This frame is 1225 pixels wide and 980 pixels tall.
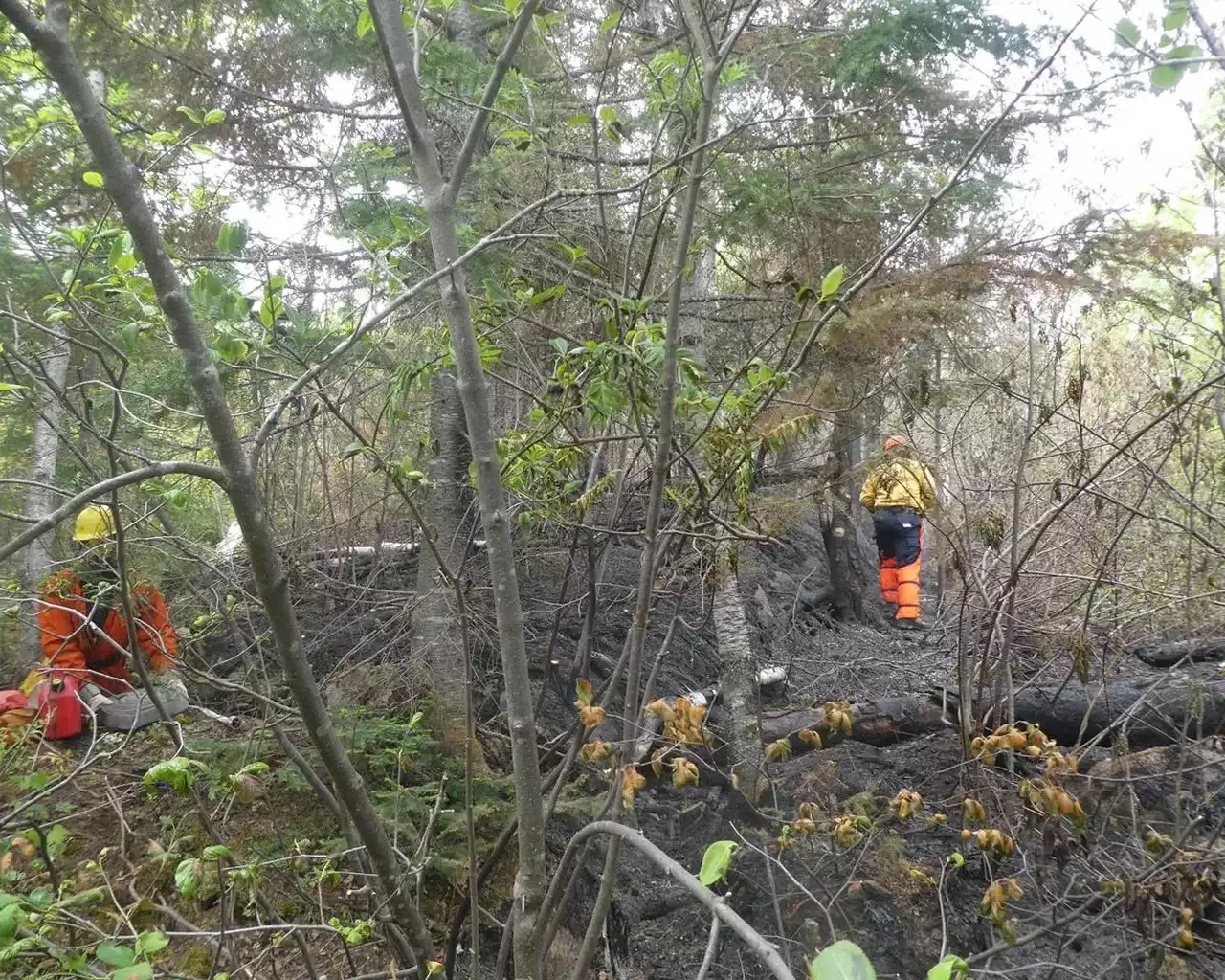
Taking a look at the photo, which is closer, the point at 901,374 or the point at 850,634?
the point at 901,374

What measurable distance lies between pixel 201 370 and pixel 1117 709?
5.29m

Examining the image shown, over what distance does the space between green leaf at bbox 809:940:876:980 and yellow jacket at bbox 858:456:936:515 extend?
3.38 m

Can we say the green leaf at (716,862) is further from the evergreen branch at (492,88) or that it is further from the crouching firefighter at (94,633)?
the crouching firefighter at (94,633)

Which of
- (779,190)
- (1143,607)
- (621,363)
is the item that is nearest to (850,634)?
(1143,607)

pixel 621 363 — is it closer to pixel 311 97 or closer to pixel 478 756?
pixel 478 756

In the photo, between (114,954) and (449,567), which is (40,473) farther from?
(114,954)

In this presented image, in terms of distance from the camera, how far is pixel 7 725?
10.8ft

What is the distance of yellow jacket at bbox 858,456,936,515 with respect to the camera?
4199 millimetres

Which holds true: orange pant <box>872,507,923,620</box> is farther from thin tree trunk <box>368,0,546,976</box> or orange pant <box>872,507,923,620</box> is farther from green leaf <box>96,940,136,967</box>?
green leaf <box>96,940,136,967</box>

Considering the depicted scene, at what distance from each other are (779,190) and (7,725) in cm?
501

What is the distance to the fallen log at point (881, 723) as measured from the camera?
4.99m

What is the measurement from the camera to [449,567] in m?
4.62

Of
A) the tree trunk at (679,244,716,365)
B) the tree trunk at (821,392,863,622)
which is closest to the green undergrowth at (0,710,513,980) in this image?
the tree trunk at (679,244,716,365)

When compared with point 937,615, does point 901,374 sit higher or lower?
higher
